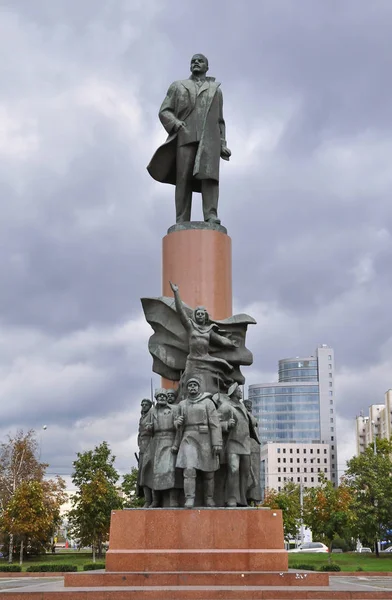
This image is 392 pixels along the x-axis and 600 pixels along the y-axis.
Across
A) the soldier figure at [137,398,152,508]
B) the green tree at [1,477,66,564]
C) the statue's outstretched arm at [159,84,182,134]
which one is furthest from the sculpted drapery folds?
the green tree at [1,477,66,564]

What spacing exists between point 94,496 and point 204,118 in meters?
23.9

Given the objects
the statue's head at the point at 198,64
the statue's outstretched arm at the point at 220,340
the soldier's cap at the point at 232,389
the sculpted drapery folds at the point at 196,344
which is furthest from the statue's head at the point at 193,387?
the statue's head at the point at 198,64

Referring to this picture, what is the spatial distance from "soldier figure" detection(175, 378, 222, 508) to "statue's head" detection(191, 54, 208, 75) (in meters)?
6.66

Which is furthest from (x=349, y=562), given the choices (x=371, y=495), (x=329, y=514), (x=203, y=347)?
(x=203, y=347)

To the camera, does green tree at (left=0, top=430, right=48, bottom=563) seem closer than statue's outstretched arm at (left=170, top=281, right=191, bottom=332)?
No

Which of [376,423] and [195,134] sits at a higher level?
[376,423]

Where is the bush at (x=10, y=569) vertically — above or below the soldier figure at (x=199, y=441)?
below

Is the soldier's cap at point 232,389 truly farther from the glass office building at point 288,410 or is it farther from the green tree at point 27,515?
the glass office building at point 288,410

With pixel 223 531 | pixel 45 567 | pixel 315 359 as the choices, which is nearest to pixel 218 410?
pixel 223 531

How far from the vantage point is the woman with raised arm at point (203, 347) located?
13.6 metres

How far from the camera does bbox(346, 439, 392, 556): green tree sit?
1578 inches

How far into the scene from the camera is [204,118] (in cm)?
1560

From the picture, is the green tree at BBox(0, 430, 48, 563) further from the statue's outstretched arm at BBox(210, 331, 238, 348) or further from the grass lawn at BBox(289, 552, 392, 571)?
the statue's outstretched arm at BBox(210, 331, 238, 348)

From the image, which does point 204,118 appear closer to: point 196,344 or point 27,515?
point 196,344
